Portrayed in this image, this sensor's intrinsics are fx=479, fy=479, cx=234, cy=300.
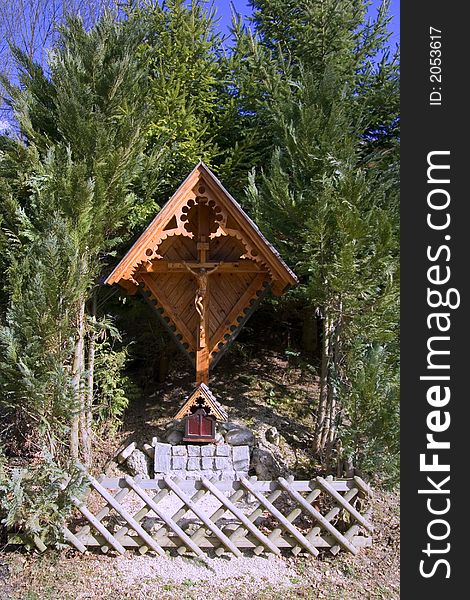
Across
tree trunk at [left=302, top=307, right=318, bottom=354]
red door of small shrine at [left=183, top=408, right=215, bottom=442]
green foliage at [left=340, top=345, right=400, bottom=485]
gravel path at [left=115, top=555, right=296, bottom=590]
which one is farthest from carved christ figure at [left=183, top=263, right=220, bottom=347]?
tree trunk at [left=302, top=307, right=318, bottom=354]

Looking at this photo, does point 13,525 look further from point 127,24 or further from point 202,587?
point 127,24

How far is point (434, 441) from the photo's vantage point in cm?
421

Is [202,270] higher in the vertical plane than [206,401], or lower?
higher

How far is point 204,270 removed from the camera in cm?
653

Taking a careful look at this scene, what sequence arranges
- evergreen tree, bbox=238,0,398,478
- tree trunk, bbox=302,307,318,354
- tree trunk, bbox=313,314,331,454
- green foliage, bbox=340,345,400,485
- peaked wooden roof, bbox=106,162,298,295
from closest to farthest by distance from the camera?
1. green foliage, bbox=340,345,400,485
2. peaked wooden roof, bbox=106,162,298,295
3. evergreen tree, bbox=238,0,398,478
4. tree trunk, bbox=313,314,331,454
5. tree trunk, bbox=302,307,318,354

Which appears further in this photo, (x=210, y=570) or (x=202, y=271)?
(x=202, y=271)

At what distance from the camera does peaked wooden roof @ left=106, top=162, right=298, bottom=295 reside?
6047mm

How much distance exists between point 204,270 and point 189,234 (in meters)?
0.57

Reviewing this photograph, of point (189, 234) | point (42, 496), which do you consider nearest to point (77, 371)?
point (42, 496)

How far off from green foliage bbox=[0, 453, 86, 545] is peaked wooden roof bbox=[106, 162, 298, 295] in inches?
91.0

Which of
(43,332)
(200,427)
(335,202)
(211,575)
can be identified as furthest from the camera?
(335,202)

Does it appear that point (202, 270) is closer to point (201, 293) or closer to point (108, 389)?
point (201, 293)

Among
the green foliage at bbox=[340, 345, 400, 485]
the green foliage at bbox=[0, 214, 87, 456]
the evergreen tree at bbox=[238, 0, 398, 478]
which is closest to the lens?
the green foliage at bbox=[0, 214, 87, 456]

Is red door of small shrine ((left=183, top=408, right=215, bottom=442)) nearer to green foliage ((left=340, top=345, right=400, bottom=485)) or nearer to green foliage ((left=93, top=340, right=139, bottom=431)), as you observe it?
green foliage ((left=93, top=340, right=139, bottom=431))
